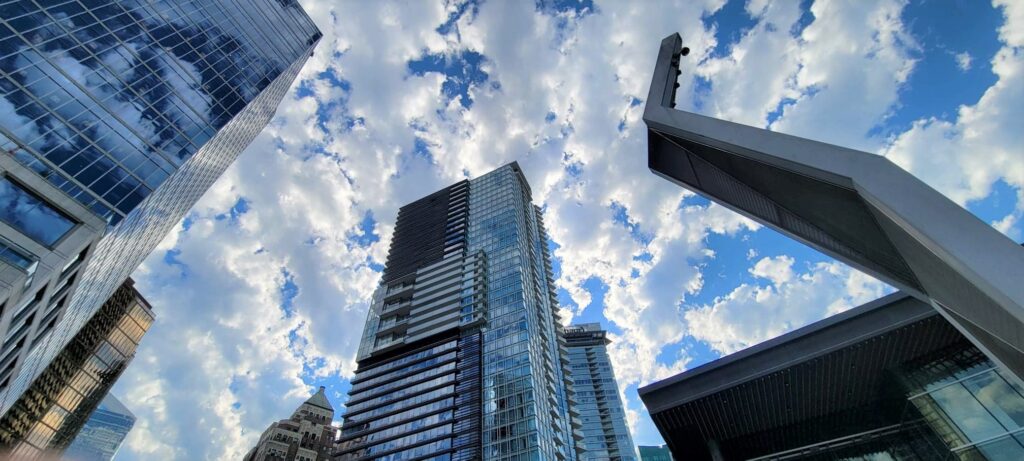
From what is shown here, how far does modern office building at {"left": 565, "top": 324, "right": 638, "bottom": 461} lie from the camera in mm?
108375

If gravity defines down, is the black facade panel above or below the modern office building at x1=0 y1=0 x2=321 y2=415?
above

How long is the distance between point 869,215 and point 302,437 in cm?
11317

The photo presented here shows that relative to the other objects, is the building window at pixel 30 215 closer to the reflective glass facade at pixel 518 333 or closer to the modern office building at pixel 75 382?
the reflective glass facade at pixel 518 333

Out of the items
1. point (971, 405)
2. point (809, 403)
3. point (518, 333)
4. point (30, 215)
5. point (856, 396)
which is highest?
point (518, 333)

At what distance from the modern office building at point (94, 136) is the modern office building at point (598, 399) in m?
90.0

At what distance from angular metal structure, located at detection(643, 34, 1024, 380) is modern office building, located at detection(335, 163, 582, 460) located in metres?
46.5

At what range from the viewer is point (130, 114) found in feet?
105

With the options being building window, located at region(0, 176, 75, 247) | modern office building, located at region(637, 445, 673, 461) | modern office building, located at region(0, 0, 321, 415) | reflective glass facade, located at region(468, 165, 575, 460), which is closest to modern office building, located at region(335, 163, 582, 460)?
reflective glass facade, located at region(468, 165, 575, 460)

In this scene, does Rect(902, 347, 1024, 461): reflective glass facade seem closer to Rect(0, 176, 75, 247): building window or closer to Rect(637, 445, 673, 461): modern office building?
Rect(0, 176, 75, 247): building window

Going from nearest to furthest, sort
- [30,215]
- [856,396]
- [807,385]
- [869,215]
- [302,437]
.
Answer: [869,215], [30,215], [807,385], [856,396], [302,437]

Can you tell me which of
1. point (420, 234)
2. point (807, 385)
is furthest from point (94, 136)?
point (420, 234)

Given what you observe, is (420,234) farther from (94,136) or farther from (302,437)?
(94,136)

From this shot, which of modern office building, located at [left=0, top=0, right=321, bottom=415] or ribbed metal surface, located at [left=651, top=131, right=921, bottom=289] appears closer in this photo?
ribbed metal surface, located at [left=651, top=131, right=921, bottom=289]

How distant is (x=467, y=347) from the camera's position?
227 feet
